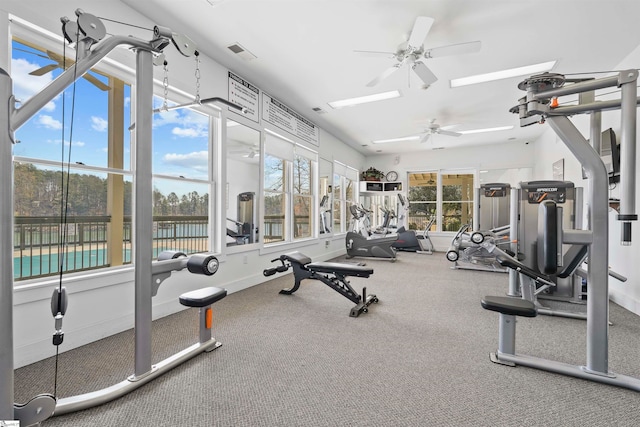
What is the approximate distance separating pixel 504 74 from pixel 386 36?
1940mm

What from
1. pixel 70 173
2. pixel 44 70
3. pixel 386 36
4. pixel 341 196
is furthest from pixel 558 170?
pixel 44 70

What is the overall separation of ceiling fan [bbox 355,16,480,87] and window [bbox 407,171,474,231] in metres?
5.45

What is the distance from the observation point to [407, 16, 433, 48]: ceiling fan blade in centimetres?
238

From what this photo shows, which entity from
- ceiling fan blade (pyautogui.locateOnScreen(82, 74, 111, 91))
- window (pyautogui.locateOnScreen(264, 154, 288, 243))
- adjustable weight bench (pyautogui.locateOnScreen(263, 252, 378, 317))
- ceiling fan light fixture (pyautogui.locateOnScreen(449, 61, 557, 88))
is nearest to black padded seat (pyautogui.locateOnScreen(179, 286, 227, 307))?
adjustable weight bench (pyautogui.locateOnScreen(263, 252, 378, 317))

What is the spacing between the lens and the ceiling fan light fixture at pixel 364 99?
14.4ft

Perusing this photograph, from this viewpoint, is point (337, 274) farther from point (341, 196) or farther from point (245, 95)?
point (341, 196)

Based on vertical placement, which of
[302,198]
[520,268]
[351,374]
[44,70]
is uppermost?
[44,70]

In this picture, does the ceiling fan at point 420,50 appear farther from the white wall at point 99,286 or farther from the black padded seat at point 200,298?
the black padded seat at point 200,298

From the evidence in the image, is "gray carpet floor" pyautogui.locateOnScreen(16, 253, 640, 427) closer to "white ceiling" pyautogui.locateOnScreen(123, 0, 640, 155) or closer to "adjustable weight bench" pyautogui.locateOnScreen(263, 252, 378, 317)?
"adjustable weight bench" pyautogui.locateOnScreen(263, 252, 378, 317)

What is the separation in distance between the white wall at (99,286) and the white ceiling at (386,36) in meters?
0.28

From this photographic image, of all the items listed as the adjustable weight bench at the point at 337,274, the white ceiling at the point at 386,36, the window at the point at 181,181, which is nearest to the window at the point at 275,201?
the white ceiling at the point at 386,36

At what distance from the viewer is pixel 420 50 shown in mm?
2930

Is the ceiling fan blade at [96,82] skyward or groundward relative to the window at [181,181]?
skyward

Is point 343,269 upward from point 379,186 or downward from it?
downward
